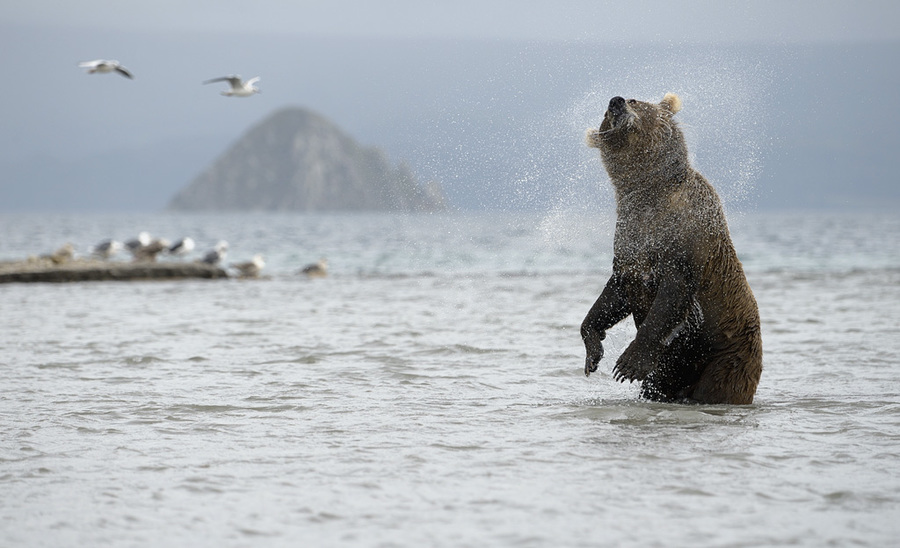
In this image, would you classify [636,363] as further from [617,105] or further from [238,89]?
[238,89]

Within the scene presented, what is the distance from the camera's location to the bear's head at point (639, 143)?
6.30 meters

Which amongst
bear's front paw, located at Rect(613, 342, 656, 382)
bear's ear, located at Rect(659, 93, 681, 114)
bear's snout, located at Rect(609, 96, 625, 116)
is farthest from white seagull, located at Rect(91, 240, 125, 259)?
bear's front paw, located at Rect(613, 342, 656, 382)

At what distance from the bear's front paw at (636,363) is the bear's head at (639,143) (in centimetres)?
109

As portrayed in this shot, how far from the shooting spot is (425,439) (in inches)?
224

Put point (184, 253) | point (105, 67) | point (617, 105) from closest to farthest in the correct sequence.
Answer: point (617, 105), point (105, 67), point (184, 253)

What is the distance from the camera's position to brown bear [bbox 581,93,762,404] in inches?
243

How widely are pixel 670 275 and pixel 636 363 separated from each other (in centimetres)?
56

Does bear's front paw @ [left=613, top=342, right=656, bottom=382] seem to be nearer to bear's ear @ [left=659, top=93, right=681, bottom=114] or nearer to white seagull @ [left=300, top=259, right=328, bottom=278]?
bear's ear @ [left=659, top=93, right=681, bottom=114]

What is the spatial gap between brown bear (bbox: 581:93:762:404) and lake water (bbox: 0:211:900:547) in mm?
282

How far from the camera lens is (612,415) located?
6340mm

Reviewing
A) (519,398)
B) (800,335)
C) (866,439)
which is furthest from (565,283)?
(866,439)

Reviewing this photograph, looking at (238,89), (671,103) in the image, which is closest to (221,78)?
(238,89)

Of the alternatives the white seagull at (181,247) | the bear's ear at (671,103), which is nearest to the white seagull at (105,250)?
the white seagull at (181,247)

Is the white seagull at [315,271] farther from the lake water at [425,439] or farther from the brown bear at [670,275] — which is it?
the brown bear at [670,275]
